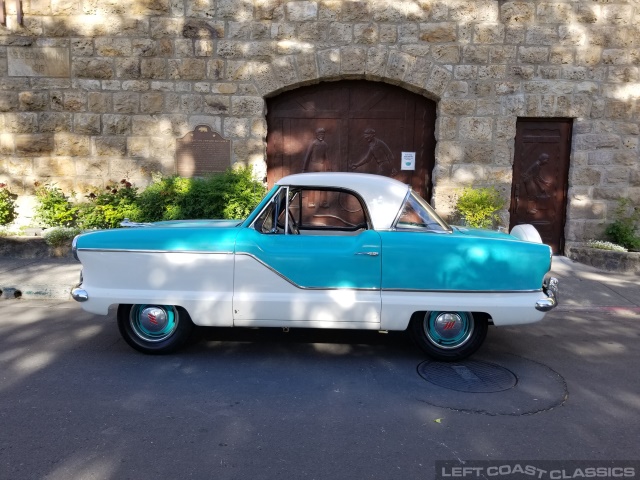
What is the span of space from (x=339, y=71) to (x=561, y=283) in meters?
5.20

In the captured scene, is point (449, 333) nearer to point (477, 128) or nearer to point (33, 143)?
point (477, 128)

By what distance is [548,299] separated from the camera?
16.2 ft

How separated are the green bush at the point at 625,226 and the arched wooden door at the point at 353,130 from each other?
342 cm

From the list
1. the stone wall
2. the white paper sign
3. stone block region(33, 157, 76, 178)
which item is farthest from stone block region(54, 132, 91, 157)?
the white paper sign

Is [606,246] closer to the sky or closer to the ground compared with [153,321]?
closer to the sky

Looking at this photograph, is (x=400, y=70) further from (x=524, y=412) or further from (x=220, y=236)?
(x=524, y=412)

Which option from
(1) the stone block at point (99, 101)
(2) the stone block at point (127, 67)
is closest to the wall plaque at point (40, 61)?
(1) the stone block at point (99, 101)

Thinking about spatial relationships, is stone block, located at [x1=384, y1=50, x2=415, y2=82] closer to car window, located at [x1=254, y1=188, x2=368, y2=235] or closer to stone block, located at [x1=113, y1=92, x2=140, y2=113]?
car window, located at [x1=254, y1=188, x2=368, y2=235]

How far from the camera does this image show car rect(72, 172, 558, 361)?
16.2ft

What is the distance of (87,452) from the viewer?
11.2 feet

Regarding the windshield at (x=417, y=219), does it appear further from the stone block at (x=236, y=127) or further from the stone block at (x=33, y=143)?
the stone block at (x=33, y=143)

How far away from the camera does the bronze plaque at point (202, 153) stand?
33.3ft

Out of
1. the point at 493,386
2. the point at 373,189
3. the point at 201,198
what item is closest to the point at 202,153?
the point at 201,198

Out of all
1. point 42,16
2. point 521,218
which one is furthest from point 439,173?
point 42,16
